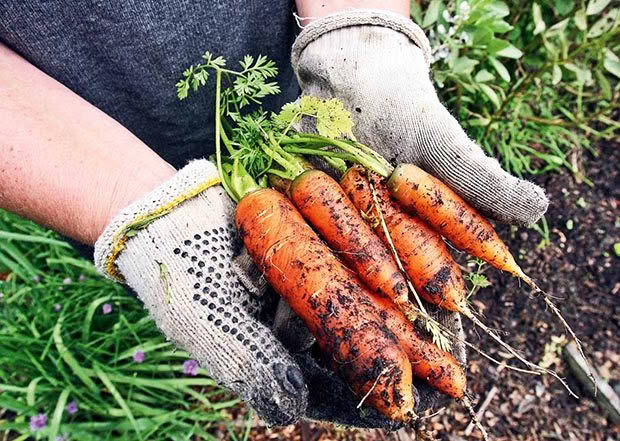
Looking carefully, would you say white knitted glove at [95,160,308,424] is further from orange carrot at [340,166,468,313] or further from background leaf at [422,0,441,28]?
background leaf at [422,0,441,28]

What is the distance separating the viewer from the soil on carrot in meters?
2.57

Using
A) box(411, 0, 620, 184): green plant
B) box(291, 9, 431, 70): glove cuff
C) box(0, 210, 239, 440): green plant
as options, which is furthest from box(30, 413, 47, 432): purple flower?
box(411, 0, 620, 184): green plant

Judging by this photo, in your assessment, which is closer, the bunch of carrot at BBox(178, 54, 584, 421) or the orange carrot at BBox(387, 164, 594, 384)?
the bunch of carrot at BBox(178, 54, 584, 421)

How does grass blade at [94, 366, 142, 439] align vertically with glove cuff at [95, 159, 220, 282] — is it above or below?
below

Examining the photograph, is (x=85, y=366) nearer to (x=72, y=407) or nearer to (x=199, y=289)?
(x=72, y=407)

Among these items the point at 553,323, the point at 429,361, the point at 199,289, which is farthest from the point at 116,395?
the point at 553,323

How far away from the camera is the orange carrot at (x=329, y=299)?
1.51 metres

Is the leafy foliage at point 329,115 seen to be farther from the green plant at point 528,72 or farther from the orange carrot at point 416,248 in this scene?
the green plant at point 528,72

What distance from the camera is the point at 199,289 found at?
1474 millimetres

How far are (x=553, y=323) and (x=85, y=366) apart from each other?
7.86 ft

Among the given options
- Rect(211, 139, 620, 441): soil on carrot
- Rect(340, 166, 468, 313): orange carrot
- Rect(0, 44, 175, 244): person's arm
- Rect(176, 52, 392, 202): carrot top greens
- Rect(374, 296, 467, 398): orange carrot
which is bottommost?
Rect(211, 139, 620, 441): soil on carrot

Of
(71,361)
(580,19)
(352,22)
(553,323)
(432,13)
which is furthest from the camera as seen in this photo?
(553,323)

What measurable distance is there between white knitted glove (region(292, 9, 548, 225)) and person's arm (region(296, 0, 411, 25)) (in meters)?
0.06

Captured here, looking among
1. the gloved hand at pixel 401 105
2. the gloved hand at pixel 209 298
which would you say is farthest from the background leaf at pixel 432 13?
the gloved hand at pixel 209 298
